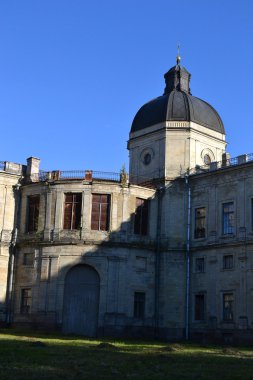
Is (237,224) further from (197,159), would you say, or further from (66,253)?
(66,253)

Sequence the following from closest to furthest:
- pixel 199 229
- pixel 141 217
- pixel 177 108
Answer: pixel 199 229 → pixel 141 217 → pixel 177 108

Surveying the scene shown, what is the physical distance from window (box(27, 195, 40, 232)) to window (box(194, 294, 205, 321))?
12.7 metres

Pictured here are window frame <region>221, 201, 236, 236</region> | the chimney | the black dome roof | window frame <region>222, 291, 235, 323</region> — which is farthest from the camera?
the black dome roof

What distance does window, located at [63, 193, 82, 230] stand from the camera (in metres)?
43.6

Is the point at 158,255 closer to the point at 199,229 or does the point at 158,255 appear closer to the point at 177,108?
the point at 199,229

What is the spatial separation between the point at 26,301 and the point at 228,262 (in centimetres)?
1462

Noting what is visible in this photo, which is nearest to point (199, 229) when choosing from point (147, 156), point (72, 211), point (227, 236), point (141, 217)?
point (227, 236)

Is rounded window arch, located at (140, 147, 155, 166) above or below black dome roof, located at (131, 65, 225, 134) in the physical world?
below

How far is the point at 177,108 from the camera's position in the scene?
4831 cm

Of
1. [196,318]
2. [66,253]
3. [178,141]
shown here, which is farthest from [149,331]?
[178,141]

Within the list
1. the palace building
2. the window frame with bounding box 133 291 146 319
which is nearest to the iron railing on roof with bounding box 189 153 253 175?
the palace building

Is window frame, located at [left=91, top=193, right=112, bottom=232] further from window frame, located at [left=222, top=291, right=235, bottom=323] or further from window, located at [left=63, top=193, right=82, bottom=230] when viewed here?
window frame, located at [left=222, top=291, right=235, bottom=323]

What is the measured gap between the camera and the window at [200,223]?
147 feet

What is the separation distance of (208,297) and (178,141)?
40.4 ft
